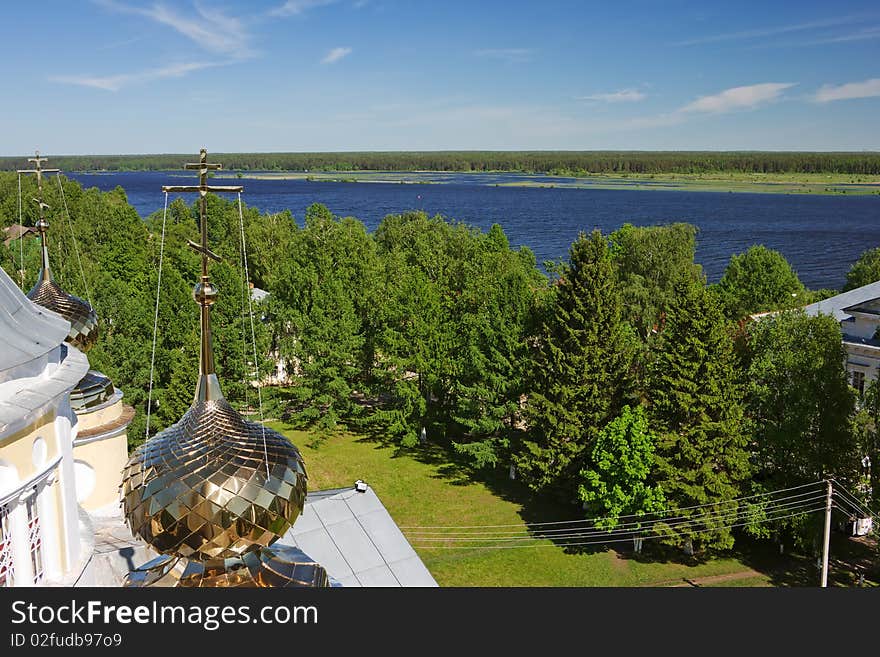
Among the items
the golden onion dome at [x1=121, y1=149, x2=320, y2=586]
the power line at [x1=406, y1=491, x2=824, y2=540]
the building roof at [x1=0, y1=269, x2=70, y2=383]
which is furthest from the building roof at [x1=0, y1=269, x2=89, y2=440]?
the power line at [x1=406, y1=491, x2=824, y2=540]

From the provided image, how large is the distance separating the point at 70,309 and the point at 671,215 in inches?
4551

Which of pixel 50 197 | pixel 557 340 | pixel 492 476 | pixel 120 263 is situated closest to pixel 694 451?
pixel 557 340

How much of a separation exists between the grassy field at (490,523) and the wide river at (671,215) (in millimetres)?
29040

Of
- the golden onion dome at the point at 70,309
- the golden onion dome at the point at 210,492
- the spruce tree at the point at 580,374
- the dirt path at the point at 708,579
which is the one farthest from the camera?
the spruce tree at the point at 580,374

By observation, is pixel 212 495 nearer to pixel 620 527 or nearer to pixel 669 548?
pixel 620 527

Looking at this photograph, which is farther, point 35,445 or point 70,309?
point 70,309

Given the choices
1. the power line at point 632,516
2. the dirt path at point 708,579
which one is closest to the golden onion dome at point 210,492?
the power line at point 632,516

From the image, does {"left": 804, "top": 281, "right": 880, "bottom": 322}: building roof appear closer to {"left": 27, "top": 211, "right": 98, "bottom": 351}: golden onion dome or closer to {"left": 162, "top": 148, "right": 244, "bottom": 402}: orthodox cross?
{"left": 27, "top": 211, "right": 98, "bottom": 351}: golden onion dome

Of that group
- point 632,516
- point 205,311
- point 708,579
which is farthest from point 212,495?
point 708,579

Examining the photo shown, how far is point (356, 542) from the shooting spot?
50.9ft

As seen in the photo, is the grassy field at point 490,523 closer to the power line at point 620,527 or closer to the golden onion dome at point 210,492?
the power line at point 620,527

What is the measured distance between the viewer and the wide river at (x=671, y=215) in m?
77.4

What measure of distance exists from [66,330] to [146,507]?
8.62 ft
